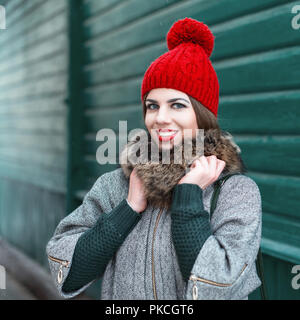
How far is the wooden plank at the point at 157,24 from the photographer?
2.51 metres

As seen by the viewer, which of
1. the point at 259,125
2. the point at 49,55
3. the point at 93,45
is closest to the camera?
the point at 259,125

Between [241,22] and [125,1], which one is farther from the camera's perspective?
[125,1]

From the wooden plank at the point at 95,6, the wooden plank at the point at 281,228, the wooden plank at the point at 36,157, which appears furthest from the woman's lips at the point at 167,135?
the wooden plank at the point at 36,157

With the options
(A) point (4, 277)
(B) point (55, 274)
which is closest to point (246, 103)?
(B) point (55, 274)

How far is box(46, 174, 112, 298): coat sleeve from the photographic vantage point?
5.02 feet

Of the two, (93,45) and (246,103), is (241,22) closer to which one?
(246,103)

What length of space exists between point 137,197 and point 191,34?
2.47 feet

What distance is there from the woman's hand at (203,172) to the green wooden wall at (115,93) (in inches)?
34.4

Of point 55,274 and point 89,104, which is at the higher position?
point 89,104

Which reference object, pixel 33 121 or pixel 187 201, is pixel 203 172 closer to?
pixel 187 201

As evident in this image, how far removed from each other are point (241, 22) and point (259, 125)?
0.69 m

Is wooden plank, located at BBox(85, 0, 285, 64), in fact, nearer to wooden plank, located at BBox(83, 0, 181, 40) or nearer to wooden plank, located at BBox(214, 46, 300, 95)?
wooden plank, located at BBox(83, 0, 181, 40)

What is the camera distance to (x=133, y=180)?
1.58m

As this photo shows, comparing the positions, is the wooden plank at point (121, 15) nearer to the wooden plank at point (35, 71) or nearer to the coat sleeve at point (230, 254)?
the wooden plank at point (35, 71)
